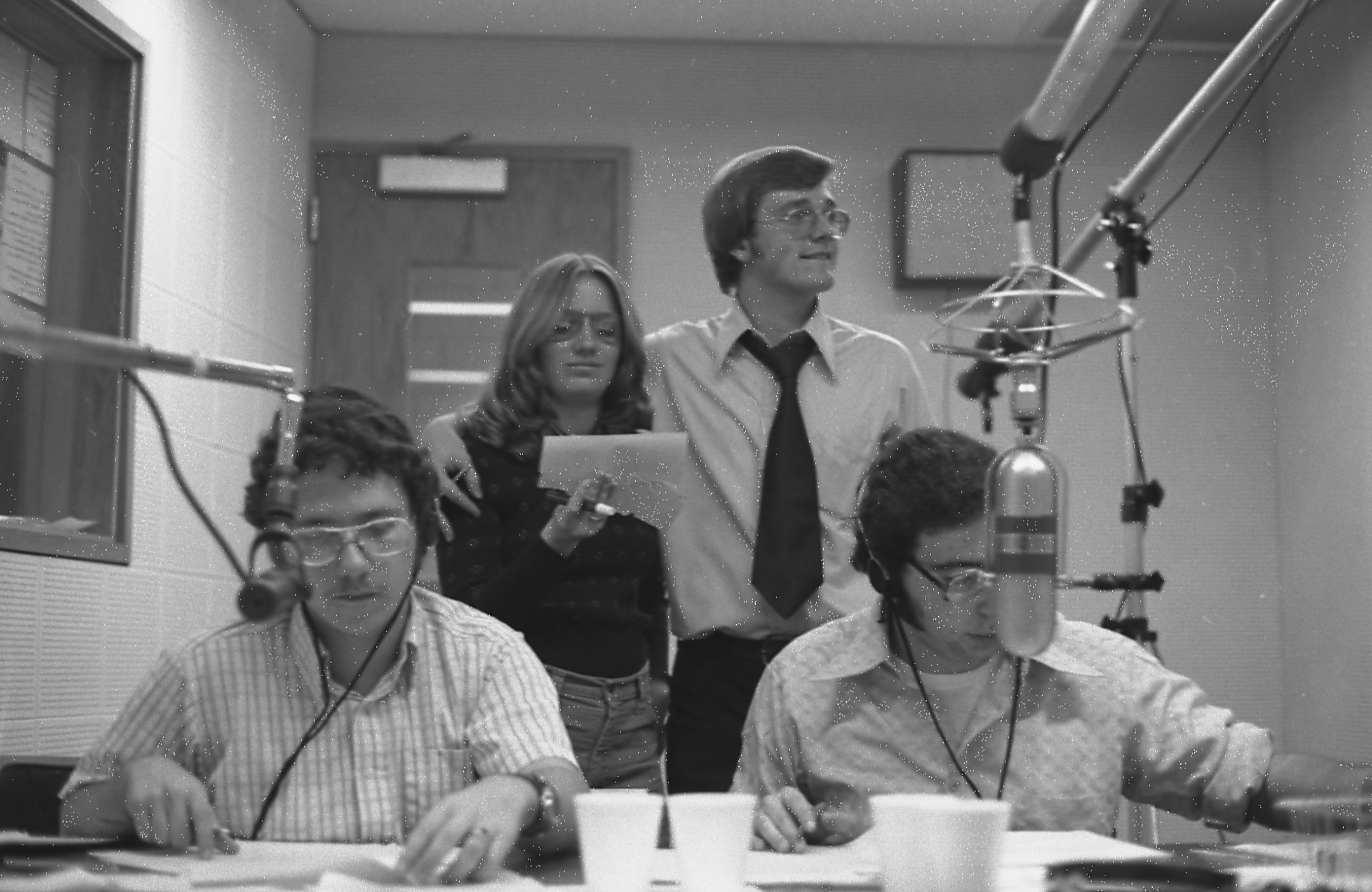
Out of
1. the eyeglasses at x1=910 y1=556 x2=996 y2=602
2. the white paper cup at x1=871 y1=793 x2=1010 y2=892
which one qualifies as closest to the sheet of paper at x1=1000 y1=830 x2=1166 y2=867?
the white paper cup at x1=871 y1=793 x2=1010 y2=892

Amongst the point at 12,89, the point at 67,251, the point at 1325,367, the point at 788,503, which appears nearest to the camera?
the point at 788,503

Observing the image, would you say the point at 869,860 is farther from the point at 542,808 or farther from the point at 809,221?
the point at 809,221

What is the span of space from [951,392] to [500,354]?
176cm

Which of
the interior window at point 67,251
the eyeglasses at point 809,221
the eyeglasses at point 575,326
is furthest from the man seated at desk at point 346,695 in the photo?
the interior window at point 67,251

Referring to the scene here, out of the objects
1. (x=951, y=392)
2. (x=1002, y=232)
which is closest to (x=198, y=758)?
(x=951, y=392)

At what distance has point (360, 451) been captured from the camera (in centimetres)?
152

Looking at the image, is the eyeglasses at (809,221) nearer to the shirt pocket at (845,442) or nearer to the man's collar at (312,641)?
the shirt pocket at (845,442)

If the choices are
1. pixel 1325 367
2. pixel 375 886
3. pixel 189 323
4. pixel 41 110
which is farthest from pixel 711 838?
pixel 1325 367

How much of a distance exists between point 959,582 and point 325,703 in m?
0.67

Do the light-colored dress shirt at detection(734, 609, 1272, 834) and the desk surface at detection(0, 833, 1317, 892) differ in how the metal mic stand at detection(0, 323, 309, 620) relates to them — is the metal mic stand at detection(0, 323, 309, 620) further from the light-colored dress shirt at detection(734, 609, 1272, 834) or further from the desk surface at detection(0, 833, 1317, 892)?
the light-colored dress shirt at detection(734, 609, 1272, 834)

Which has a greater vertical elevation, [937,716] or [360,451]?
[360,451]

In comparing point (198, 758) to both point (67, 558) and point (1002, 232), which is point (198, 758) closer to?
point (67, 558)

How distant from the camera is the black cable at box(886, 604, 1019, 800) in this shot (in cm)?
155

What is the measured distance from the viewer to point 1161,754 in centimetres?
156
